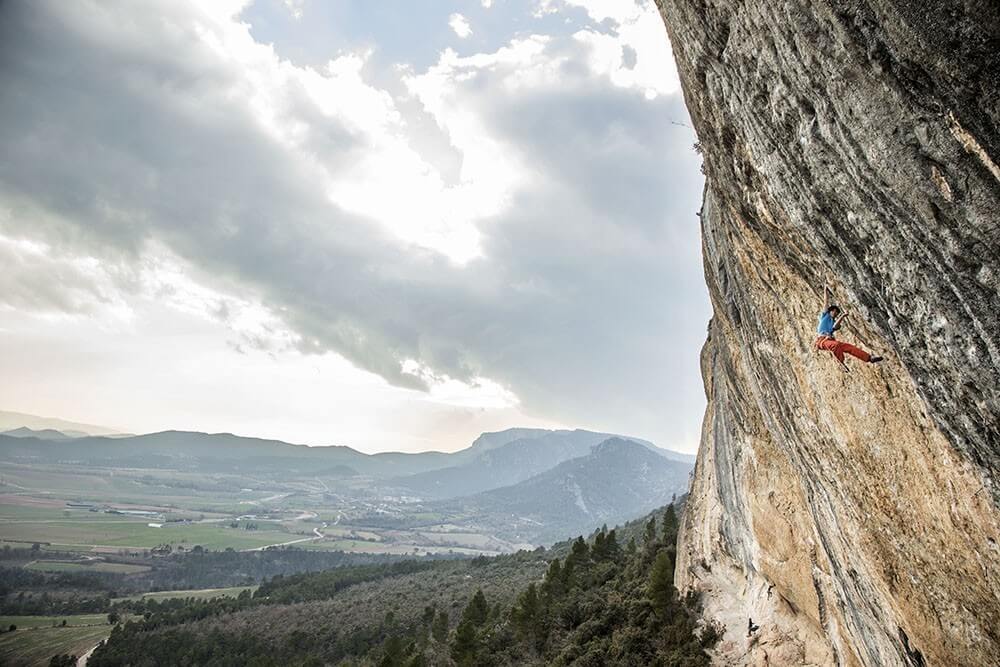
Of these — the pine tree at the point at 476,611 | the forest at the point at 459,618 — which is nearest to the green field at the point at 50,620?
the forest at the point at 459,618

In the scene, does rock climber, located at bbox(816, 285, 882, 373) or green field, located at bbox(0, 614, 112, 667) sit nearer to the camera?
rock climber, located at bbox(816, 285, 882, 373)

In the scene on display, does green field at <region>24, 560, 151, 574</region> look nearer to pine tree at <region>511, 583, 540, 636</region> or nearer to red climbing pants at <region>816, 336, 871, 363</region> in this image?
pine tree at <region>511, 583, 540, 636</region>

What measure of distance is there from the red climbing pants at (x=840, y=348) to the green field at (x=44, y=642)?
100m

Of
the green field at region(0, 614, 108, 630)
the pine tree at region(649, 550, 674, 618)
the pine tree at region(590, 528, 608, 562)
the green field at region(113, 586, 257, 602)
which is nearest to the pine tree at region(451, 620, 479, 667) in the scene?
the pine tree at region(649, 550, 674, 618)

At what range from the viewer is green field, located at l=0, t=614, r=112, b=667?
72.7m

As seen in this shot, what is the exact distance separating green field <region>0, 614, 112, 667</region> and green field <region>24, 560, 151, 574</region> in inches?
2642

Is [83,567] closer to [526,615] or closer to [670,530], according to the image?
[526,615]

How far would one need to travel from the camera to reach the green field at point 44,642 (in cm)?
7271

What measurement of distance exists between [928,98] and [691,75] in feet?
13.0

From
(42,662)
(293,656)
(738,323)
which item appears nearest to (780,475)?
(738,323)

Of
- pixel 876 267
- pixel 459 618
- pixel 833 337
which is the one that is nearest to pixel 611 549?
pixel 459 618

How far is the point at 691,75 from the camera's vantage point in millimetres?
8586

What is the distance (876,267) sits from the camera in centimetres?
630

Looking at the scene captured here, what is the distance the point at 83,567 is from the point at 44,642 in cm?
8670
